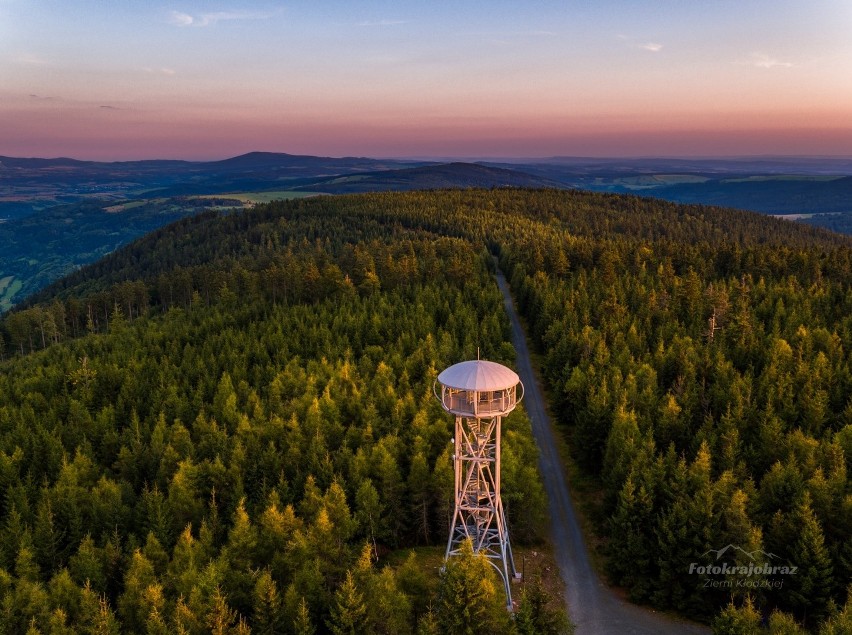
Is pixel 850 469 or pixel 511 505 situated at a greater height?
pixel 850 469

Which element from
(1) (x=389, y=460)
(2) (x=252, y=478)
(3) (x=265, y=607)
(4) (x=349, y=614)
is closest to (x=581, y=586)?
(1) (x=389, y=460)

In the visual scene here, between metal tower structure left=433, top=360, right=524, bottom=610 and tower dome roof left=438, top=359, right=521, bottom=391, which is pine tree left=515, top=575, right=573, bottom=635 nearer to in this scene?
metal tower structure left=433, top=360, right=524, bottom=610

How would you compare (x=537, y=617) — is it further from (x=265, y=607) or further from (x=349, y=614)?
(x=265, y=607)

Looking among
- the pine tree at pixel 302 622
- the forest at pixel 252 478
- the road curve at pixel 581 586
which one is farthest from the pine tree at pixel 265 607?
the road curve at pixel 581 586

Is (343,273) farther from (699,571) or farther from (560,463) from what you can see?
(699,571)

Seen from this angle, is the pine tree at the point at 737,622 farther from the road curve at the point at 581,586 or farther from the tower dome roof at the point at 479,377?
the tower dome roof at the point at 479,377

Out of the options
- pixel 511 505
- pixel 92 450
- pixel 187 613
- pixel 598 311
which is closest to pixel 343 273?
pixel 598 311
